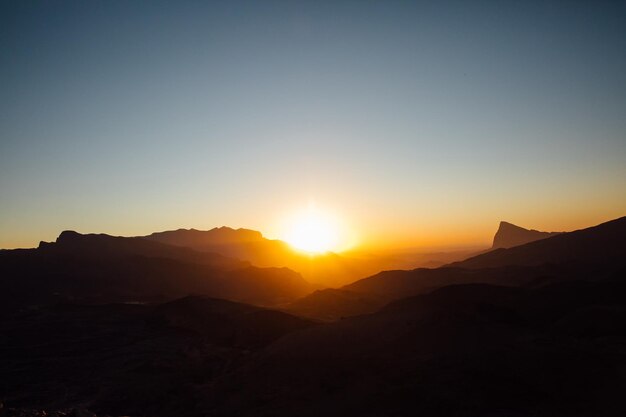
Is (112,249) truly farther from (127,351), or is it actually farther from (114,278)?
(127,351)

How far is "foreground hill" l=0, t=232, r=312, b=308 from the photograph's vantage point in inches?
2544

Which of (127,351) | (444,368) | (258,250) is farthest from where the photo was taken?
(258,250)

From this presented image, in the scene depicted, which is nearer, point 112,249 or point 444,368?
point 444,368

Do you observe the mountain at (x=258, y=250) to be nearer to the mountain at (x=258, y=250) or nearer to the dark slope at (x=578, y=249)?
the mountain at (x=258, y=250)

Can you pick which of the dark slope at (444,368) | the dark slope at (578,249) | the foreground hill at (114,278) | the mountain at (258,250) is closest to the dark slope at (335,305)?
the foreground hill at (114,278)

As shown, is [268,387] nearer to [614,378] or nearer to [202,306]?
[614,378]

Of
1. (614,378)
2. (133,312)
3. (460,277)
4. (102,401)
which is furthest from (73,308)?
(460,277)

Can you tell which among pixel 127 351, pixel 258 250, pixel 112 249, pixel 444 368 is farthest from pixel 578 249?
pixel 258 250

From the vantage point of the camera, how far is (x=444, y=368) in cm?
2320

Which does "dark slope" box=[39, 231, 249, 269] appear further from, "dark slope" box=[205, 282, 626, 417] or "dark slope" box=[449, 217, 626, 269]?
"dark slope" box=[205, 282, 626, 417]

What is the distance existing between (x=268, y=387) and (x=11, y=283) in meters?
58.7

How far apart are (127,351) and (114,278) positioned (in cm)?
4461

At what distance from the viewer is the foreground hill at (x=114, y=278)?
212 ft

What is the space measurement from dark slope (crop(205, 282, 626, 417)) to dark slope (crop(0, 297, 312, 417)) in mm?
4339
